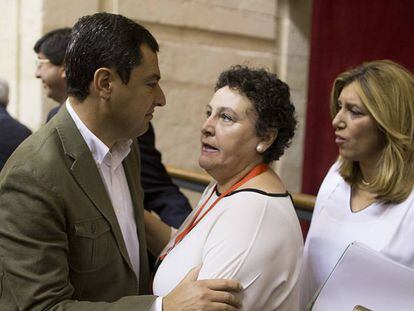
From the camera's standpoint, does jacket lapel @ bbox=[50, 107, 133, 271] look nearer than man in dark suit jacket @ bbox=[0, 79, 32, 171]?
Yes

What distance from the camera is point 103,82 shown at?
1740mm

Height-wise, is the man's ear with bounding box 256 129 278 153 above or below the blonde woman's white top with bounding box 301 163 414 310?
above

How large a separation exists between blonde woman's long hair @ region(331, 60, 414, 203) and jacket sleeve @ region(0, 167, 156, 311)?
3.72ft

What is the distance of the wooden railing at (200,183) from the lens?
260 cm

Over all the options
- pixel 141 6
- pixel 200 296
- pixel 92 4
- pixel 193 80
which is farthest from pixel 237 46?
pixel 200 296

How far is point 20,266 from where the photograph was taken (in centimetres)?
156

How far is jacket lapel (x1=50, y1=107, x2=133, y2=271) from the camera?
1.72 metres

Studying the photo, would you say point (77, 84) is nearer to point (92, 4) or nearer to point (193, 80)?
point (92, 4)

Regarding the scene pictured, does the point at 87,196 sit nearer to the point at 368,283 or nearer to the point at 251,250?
the point at 251,250

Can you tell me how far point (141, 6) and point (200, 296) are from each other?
11.8 ft

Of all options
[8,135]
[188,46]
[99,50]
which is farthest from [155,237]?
[188,46]

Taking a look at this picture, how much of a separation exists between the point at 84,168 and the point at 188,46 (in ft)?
11.7

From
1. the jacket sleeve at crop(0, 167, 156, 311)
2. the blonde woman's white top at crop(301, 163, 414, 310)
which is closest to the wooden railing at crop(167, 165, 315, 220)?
the blonde woman's white top at crop(301, 163, 414, 310)

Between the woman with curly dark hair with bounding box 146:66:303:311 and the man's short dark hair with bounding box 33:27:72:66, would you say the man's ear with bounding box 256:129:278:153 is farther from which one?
the man's short dark hair with bounding box 33:27:72:66
